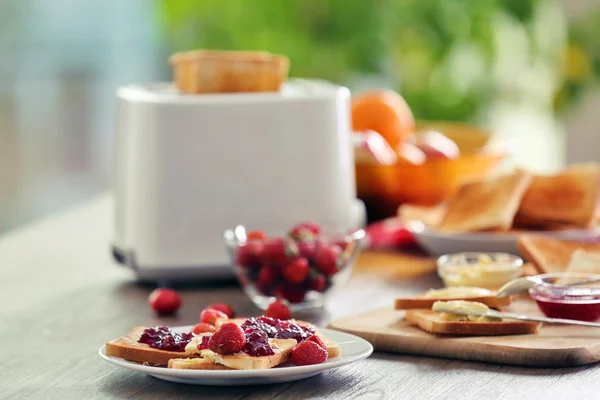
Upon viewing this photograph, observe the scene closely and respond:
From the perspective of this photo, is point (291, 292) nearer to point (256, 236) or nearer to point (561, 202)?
point (256, 236)

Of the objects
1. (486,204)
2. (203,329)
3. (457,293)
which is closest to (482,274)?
(457,293)

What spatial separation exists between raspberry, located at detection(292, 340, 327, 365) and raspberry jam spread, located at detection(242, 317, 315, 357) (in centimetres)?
3

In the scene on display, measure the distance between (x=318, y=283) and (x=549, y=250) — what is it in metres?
0.41

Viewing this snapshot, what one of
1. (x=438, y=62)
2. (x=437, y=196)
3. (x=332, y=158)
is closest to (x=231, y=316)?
(x=332, y=158)

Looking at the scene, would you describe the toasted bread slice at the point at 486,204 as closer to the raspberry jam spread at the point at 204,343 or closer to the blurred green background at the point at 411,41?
the raspberry jam spread at the point at 204,343

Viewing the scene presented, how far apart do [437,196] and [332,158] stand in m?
0.58

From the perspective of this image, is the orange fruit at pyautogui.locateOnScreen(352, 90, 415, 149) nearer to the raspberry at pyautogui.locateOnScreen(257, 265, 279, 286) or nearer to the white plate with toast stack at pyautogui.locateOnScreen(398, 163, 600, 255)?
the white plate with toast stack at pyautogui.locateOnScreen(398, 163, 600, 255)

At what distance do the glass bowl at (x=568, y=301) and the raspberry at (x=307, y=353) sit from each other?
0.39 metres

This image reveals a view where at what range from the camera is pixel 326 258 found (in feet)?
5.10

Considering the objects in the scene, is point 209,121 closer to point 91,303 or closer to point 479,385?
point 91,303

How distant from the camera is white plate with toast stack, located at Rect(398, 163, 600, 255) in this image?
1.87 meters

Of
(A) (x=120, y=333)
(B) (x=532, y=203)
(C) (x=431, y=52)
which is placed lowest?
(A) (x=120, y=333)

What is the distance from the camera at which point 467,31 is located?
173 inches

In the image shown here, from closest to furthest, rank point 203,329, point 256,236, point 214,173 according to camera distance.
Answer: point 203,329 → point 256,236 → point 214,173
